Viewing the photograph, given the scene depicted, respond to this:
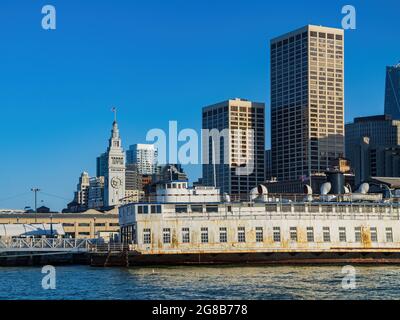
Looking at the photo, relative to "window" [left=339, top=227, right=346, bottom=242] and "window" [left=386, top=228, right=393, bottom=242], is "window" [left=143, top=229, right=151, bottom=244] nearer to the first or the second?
"window" [left=339, top=227, right=346, bottom=242]

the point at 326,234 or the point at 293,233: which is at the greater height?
the point at 293,233

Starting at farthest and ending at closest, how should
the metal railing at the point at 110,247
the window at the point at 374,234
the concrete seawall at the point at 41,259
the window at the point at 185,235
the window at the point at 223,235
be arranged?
the concrete seawall at the point at 41,259, the window at the point at 374,234, the window at the point at 223,235, the window at the point at 185,235, the metal railing at the point at 110,247

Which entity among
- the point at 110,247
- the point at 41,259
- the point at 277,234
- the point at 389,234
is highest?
the point at 277,234

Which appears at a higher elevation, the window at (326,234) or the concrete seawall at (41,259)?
the window at (326,234)

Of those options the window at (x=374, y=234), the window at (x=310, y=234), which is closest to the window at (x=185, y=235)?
the window at (x=310, y=234)

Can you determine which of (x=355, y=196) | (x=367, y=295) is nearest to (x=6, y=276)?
(x=367, y=295)

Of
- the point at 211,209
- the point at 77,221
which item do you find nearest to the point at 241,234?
the point at 211,209

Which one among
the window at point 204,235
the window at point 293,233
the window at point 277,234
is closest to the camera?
the window at point 204,235

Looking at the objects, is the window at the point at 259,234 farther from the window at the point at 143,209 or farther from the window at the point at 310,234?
the window at the point at 143,209

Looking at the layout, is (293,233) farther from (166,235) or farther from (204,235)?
(166,235)

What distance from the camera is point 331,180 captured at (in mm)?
91125

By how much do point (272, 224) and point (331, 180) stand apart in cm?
1640

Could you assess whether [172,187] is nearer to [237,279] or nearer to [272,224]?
[272,224]
